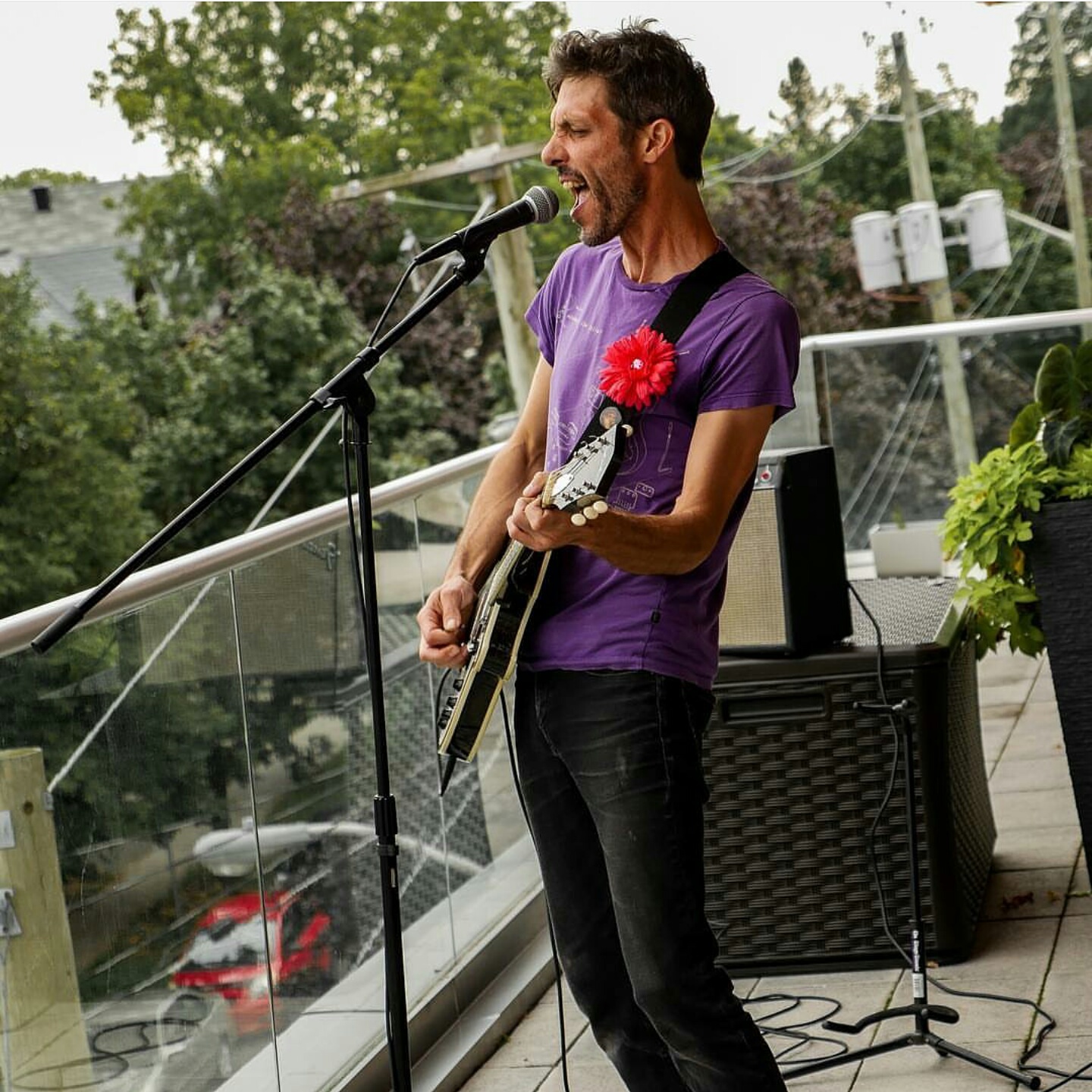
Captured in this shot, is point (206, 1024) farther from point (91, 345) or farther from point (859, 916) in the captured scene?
point (91, 345)

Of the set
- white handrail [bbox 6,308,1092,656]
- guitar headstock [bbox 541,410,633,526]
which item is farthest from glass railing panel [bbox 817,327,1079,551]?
guitar headstock [bbox 541,410,633,526]

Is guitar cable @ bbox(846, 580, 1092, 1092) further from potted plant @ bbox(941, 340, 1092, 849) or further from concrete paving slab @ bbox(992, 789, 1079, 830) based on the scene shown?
concrete paving slab @ bbox(992, 789, 1079, 830)

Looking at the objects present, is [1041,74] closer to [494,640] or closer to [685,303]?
[685,303]

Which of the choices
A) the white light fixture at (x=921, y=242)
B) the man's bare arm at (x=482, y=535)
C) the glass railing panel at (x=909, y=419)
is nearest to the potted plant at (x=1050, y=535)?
the man's bare arm at (x=482, y=535)

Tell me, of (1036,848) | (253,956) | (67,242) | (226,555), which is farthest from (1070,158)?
(253,956)

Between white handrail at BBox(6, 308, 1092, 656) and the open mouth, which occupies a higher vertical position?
the open mouth

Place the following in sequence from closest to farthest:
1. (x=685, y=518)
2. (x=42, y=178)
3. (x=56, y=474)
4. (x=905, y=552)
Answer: (x=685, y=518), (x=905, y=552), (x=56, y=474), (x=42, y=178)

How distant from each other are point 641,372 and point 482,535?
32 centimetres

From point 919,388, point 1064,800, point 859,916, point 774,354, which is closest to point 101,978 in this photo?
point 774,354

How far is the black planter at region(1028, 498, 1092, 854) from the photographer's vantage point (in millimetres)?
2889

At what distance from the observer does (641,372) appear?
5.82ft

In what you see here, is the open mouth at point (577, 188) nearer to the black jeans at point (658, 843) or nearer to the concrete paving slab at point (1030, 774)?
the black jeans at point (658, 843)

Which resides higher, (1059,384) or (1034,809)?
(1059,384)

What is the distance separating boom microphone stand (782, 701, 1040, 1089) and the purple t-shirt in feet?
3.33
